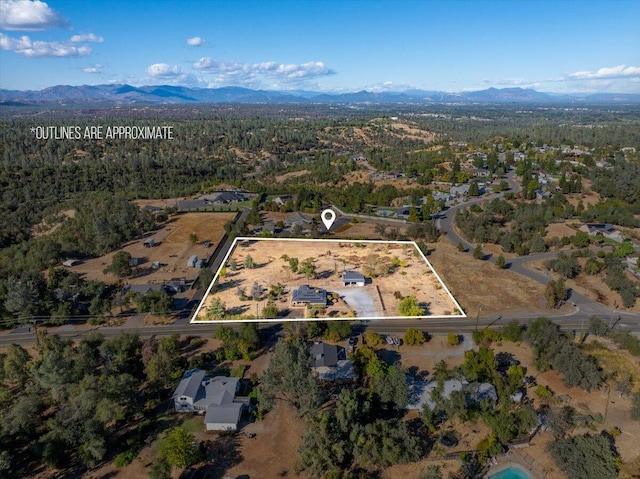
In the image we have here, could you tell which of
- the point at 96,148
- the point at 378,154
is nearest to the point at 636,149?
the point at 378,154

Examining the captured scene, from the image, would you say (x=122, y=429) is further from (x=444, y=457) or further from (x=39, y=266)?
(x=39, y=266)

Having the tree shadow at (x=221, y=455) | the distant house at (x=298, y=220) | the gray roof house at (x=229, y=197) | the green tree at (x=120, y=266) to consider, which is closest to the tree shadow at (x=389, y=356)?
the tree shadow at (x=221, y=455)

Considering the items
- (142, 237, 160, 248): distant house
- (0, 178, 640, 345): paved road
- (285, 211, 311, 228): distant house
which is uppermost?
(285, 211, 311, 228): distant house

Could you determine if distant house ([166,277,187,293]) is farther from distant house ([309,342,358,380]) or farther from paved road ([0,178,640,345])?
distant house ([309,342,358,380])

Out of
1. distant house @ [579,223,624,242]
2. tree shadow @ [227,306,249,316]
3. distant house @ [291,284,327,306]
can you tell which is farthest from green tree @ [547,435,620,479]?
distant house @ [579,223,624,242]

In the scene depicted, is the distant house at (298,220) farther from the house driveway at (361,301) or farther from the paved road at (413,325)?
the paved road at (413,325)

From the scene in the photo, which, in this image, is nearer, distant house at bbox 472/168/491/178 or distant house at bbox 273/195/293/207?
distant house at bbox 273/195/293/207

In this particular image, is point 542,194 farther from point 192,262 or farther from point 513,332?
point 192,262
